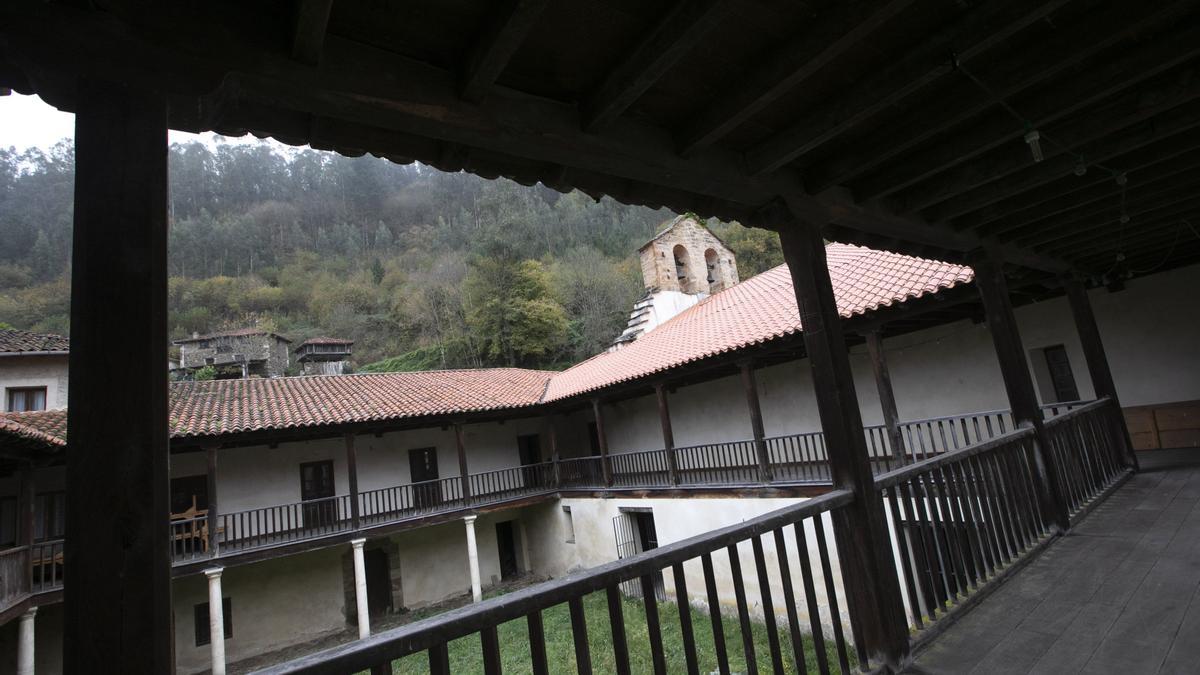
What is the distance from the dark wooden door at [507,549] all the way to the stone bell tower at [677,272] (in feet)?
20.6

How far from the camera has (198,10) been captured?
1398mm

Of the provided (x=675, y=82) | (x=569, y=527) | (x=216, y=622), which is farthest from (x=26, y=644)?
(x=675, y=82)

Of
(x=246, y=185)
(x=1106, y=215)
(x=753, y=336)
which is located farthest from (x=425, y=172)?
(x=1106, y=215)

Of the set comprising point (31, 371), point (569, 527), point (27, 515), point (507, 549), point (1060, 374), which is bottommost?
point (507, 549)

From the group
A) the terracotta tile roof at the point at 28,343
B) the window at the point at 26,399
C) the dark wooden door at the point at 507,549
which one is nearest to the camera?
the terracotta tile roof at the point at 28,343

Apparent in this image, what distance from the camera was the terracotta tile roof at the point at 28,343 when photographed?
12781 millimetres

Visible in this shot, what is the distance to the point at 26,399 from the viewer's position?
1322cm

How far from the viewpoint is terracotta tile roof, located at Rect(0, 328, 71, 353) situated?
41.9 ft

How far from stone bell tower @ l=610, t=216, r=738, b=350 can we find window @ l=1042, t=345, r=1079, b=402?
949 cm

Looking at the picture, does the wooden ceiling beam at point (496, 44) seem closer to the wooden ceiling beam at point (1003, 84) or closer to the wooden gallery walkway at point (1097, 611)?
the wooden ceiling beam at point (1003, 84)

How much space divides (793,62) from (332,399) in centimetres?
1304

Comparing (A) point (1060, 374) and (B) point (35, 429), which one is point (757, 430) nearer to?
(A) point (1060, 374)

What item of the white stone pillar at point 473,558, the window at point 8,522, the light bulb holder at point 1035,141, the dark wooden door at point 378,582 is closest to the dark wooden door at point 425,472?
the white stone pillar at point 473,558

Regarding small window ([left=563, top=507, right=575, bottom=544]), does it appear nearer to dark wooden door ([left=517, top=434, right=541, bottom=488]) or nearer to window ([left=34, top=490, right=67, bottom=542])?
dark wooden door ([left=517, top=434, right=541, bottom=488])
